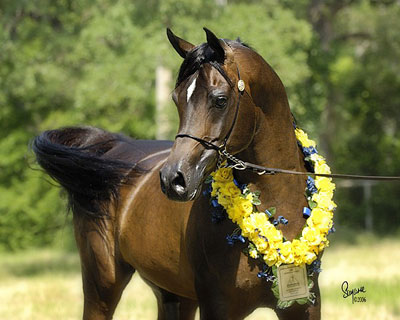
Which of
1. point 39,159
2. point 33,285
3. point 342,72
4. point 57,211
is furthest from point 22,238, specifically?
point 39,159

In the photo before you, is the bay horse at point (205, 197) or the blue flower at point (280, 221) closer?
the bay horse at point (205, 197)

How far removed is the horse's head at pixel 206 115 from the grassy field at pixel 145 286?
383cm

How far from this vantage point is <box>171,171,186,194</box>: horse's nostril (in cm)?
311

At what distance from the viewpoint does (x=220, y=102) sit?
3225mm

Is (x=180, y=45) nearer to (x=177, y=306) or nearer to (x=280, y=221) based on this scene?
(x=280, y=221)

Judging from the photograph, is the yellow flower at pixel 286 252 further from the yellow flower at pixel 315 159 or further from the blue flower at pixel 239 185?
the yellow flower at pixel 315 159

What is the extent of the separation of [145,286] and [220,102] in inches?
285

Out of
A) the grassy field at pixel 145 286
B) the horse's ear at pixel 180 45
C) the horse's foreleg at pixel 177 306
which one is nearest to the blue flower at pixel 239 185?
the horse's ear at pixel 180 45

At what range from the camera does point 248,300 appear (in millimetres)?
3502

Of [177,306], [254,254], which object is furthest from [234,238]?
[177,306]

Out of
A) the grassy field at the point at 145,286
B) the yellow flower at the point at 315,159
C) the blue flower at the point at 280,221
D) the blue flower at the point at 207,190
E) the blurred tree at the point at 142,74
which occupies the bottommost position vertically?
the grassy field at the point at 145,286

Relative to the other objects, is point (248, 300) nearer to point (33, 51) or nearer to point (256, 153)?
point (256, 153)

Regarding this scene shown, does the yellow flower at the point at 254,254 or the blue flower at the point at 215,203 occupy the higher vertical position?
Result: the blue flower at the point at 215,203

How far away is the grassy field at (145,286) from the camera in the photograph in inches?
285
